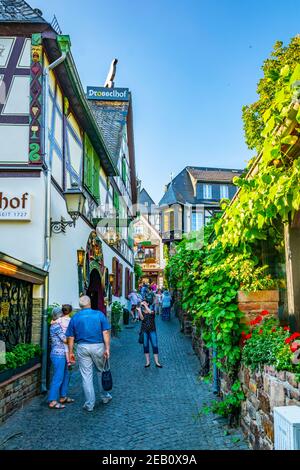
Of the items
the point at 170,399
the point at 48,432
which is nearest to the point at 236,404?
the point at 170,399

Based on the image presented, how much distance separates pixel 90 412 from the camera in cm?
561

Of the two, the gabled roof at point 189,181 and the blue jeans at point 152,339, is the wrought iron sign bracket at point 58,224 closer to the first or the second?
the blue jeans at point 152,339

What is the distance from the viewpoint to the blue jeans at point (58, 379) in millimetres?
6016

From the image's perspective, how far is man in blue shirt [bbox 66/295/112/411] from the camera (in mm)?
5777

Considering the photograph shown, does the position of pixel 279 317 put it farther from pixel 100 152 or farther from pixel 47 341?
pixel 100 152

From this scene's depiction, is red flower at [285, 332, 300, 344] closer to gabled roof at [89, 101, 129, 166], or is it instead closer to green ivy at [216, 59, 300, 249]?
green ivy at [216, 59, 300, 249]

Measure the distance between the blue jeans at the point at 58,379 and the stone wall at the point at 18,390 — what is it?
36cm

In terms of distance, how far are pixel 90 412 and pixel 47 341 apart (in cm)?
170

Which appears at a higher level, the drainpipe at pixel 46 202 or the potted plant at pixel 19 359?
the drainpipe at pixel 46 202

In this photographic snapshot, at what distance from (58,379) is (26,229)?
2379 mm

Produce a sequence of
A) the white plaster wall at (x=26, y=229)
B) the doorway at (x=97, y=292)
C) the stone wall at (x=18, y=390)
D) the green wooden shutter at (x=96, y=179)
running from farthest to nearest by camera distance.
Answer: the doorway at (x=97, y=292)
the green wooden shutter at (x=96, y=179)
the white plaster wall at (x=26, y=229)
the stone wall at (x=18, y=390)

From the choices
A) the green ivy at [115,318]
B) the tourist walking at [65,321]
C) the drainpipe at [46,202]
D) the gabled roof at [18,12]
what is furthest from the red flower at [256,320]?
the green ivy at [115,318]

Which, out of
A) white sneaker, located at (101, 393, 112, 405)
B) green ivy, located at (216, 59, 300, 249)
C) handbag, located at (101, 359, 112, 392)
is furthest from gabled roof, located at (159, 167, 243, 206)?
green ivy, located at (216, 59, 300, 249)

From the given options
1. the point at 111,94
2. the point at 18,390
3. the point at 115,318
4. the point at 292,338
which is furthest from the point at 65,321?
the point at 111,94
